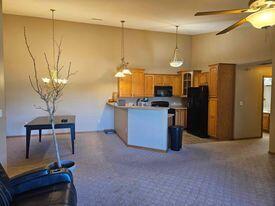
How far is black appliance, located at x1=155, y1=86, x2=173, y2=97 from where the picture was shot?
763cm

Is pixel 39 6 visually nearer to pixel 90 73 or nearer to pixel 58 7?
pixel 58 7

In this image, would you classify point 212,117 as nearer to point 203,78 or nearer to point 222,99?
point 222,99

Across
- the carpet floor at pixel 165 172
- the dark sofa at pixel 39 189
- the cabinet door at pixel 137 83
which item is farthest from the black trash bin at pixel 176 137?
the dark sofa at pixel 39 189


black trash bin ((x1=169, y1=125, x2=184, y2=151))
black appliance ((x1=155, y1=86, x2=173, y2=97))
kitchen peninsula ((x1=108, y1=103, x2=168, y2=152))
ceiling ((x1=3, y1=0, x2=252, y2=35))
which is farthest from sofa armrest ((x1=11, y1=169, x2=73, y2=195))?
black appliance ((x1=155, y1=86, x2=173, y2=97))

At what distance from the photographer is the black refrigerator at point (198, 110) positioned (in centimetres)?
654

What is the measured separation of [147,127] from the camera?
5121mm

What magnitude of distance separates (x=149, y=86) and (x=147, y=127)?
272 centimetres

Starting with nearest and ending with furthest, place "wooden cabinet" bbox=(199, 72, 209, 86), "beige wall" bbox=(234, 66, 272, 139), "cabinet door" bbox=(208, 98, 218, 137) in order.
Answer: "cabinet door" bbox=(208, 98, 218, 137), "beige wall" bbox=(234, 66, 272, 139), "wooden cabinet" bbox=(199, 72, 209, 86)

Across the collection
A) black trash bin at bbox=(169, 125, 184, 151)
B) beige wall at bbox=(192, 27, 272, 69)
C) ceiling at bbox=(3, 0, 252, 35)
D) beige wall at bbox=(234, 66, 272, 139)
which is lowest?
black trash bin at bbox=(169, 125, 184, 151)

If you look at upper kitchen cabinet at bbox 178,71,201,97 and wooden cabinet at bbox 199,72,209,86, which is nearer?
wooden cabinet at bbox 199,72,209,86

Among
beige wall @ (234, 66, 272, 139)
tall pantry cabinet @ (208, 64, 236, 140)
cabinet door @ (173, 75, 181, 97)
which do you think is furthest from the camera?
cabinet door @ (173, 75, 181, 97)

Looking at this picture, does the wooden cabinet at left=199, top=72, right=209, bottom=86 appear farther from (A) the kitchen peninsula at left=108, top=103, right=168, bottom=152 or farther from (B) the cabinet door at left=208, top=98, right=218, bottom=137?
(A) the kitchen peninsula at left=108, top=103, right=168, bottom=152

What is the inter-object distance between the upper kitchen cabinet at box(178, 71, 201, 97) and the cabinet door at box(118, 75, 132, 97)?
2072 millimetres

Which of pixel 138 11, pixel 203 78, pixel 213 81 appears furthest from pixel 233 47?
pixel 138 11
